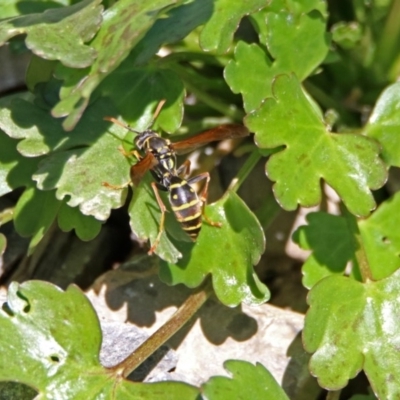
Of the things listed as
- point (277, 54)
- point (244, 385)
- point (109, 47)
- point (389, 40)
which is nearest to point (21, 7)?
point (109, 47)

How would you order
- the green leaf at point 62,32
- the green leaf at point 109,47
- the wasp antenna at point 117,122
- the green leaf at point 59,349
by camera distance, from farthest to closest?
the wasp antenna at point 117,122
the green leaf at point 59,349
the green leaf at point 62,32
the green leaf at point 109,47

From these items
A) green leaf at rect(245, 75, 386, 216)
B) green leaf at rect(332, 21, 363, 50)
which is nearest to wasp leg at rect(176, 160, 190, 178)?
green leaf at rect(245, 75, 386, 216)

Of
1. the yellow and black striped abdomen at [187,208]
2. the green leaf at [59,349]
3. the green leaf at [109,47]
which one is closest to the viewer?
the green leaf at [109,47]

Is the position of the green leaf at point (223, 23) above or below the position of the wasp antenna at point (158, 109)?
above

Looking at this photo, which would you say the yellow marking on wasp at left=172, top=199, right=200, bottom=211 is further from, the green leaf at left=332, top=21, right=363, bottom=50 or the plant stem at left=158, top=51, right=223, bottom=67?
the green leaf at left=332, top=21, right=363, bottom=50

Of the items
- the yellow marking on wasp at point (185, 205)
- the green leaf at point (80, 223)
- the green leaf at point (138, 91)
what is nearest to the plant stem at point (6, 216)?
the green leaf at point (80, 223)

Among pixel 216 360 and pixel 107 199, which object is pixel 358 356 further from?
pixel 107 199

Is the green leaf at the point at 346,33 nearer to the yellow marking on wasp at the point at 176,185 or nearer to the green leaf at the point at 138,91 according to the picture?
the green leaf at the point at 138,91

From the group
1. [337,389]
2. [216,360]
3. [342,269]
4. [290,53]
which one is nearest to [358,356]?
[337,389]
